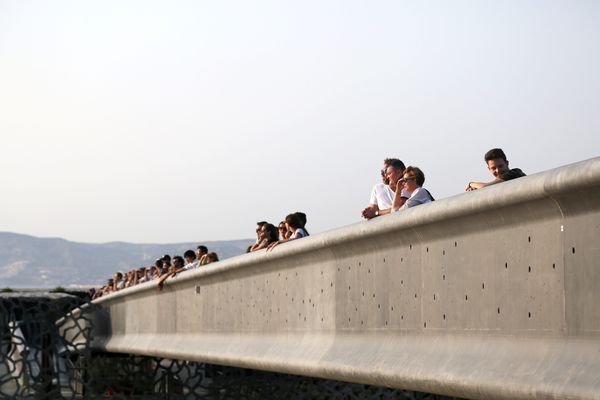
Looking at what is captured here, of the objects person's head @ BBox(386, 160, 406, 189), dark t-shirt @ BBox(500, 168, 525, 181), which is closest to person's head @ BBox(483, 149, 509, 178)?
dark t-shirt @ BBox(500, 168, 525, 181)

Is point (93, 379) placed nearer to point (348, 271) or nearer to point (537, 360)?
point (348, 271)

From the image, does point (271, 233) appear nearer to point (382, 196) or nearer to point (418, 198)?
point (382, 196)

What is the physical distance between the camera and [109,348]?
91.6ft

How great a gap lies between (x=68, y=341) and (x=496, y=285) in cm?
2720

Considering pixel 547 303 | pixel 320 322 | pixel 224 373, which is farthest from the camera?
pixel 224 373

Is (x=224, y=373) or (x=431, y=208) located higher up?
(x=431, y=208)

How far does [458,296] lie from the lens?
8180 millimetres

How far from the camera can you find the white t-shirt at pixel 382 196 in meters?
13.1

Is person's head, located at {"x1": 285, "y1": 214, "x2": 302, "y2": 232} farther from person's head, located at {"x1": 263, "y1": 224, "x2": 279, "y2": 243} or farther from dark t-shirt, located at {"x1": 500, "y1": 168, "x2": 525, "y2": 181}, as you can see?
dark t-shirt, located at {"x1": 500, "y1": 168, "x2": 525, "y2": 181}

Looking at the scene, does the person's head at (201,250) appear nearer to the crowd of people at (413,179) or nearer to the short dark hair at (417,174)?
the crowd of people at (413,179)

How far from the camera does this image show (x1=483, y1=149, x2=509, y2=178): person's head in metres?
9.25

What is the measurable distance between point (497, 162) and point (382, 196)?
3.96 m

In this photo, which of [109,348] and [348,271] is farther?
[109,348]

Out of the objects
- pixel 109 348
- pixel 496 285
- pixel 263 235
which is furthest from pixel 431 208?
A: pixel 109 348
